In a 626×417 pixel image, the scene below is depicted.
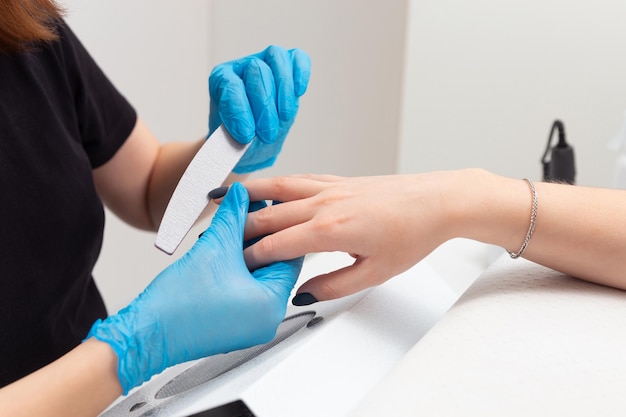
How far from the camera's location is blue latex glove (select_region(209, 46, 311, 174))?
84cm

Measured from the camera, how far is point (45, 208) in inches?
34.4

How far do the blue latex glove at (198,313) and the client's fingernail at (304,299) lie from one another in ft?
0.09

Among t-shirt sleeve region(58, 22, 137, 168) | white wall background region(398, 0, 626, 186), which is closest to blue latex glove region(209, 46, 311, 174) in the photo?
t-shirt sleeve region(58, 22, 137, 168)

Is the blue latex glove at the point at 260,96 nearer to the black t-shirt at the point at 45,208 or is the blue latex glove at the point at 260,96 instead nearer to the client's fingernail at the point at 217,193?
the client's fingernail at the point at 217,193

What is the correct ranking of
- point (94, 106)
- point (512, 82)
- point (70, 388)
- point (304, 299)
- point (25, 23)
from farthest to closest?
point (512, 82), point (94, 106), point (25, 23), point (304, 299), point (70, 388)

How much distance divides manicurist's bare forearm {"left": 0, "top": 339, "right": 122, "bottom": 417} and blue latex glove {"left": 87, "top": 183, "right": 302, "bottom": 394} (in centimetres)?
1

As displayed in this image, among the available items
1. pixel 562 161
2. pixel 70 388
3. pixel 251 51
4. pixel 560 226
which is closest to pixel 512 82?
pixel 562 161

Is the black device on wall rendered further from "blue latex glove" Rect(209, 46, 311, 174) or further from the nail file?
the nail file

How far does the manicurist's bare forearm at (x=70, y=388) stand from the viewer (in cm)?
56

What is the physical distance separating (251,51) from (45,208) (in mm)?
1308

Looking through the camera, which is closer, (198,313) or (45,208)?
(198,313)

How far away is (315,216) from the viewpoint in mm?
657

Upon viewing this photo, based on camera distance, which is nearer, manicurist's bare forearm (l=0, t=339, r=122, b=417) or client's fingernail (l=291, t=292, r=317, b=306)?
manicurist's bare forearm (l=0, t=339, r=122, b=417)

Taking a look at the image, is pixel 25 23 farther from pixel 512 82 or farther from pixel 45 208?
pixel 512 82
